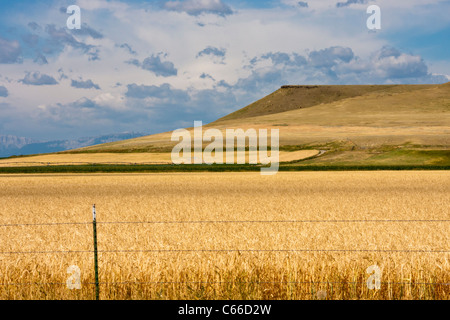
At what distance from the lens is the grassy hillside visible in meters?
66.1

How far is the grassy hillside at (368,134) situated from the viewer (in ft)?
217

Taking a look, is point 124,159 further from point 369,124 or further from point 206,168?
point 369,124

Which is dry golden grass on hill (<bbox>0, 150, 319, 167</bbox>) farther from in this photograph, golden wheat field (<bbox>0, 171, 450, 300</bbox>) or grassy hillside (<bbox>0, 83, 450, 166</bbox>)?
golden wheat field (<bbox>0, 171, 450, 300</bbox>)

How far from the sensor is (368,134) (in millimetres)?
98312

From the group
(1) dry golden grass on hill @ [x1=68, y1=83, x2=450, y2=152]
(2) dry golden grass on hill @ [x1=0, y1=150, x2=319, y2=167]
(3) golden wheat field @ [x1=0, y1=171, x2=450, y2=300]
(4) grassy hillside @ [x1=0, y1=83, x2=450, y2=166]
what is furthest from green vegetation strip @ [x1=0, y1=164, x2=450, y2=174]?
(3) golden wheat field @ [x1=0, y1=171, x2=450, y2=300]

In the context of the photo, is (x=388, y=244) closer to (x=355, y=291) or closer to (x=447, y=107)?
(x=355, y=291)

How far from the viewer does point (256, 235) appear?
1266cm

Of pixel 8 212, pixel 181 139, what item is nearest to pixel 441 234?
pixel 8 212

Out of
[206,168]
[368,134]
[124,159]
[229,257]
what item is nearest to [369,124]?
[368,134]

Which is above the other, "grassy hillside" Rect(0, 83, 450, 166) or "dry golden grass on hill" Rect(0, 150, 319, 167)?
"grassy hillside" Rect(0, 83, 450, 166)

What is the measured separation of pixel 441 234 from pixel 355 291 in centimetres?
650

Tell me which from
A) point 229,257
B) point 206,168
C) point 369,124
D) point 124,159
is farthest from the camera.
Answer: point 369,124

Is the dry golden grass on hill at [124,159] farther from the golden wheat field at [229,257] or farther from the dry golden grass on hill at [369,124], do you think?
the golden wheat field at [229,257]

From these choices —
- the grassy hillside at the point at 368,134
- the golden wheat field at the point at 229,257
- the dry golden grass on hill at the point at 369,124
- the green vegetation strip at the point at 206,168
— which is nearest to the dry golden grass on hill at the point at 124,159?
the grassy hillside at the point at 368,134
